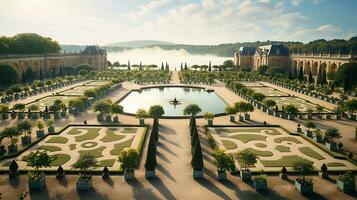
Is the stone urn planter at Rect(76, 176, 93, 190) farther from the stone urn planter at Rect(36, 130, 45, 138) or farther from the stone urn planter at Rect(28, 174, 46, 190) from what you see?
the stone urn planter at Rect(36, 130, 45, 138)

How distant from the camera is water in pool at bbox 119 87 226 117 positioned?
50.4 m

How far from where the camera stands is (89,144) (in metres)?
31.8

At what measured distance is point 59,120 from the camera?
137 feet

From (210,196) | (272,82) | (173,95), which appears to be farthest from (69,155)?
(272,82)

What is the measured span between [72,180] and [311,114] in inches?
1383

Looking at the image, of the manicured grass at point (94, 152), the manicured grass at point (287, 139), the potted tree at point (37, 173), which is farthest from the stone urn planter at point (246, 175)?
the potted tree at point (37, 173)

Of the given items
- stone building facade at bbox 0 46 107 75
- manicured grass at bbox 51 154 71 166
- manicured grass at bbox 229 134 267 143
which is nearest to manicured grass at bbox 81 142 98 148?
manicured grass at bbox 51 154 71 166

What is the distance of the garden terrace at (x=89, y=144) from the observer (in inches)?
1063

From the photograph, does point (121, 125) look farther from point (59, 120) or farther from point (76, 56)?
point (76, 56)

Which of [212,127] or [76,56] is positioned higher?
[76,56]

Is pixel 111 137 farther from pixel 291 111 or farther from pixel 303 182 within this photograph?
pixel 291 111

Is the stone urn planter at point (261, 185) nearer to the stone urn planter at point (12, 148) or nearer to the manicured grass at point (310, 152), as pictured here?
the manicured grass at point (310, 152)

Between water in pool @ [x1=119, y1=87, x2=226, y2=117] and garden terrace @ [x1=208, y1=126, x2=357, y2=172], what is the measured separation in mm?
11608

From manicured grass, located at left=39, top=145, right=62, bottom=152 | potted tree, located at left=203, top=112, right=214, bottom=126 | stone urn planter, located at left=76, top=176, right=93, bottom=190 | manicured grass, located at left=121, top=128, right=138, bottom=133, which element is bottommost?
stone urn planter, located at left=76, top=176, right=93, bottom=190
